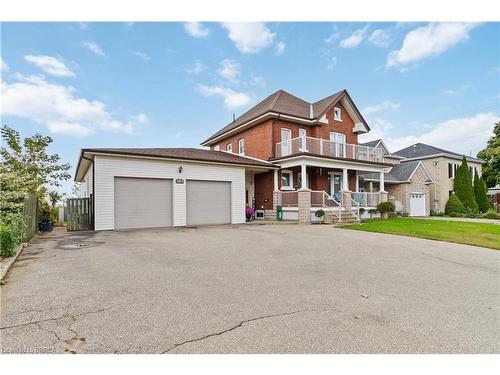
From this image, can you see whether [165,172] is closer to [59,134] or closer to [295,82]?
[59,134]

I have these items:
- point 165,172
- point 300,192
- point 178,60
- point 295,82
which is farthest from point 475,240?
point 295,82

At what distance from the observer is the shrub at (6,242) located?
6383mm

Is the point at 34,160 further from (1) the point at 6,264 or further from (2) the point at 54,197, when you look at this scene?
(1) the point at 6,264

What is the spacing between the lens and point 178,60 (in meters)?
14.2

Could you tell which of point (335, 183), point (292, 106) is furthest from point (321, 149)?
point (292, 106)

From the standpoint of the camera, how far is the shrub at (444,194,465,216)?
87.3 feet

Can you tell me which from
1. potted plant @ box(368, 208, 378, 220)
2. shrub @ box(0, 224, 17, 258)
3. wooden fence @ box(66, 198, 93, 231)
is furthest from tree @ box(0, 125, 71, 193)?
potted plant @ box(368, 208, 378, 220)

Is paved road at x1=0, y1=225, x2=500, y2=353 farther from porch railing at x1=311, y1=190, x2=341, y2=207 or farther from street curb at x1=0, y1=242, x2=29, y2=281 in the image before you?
porch railing at x1=311, y1=190, x2=341, y2=207

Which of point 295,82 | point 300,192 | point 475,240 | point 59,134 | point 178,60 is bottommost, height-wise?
point 475,240

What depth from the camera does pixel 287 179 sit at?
2020 centimetres

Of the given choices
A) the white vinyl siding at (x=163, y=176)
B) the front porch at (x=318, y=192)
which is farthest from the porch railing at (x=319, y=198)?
the white vinyl siding at (x=163, y=176)
